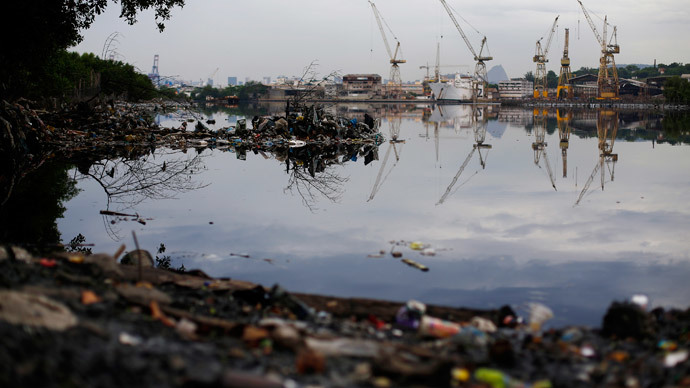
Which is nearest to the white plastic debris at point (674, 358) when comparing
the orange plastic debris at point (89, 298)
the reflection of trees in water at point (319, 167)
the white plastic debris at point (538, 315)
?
the white plastic debris at point (538, 315)

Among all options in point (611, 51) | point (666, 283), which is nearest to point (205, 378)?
point (666, 283)

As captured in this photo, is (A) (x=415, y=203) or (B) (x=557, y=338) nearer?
(B) (x=557, y=338)

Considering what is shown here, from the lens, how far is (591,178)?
12562 millimetres

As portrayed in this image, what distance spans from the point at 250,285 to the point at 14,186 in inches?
266

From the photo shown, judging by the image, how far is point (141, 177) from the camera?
40.7 ft

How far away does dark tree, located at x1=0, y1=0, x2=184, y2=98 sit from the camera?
471 inches

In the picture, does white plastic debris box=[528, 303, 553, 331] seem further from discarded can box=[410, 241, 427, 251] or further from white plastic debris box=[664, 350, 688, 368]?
discarded can box=[410, 241, 427, 251]

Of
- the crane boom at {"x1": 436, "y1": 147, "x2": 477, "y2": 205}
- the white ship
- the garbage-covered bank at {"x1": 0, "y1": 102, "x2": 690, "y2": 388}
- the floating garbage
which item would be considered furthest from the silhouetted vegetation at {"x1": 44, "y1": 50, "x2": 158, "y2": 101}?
the white ship

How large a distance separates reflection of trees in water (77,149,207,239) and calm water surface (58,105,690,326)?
5 cm

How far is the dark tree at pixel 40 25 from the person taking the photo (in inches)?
Answer: 471

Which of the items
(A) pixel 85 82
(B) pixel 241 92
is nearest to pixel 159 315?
(A) pixel 85 82

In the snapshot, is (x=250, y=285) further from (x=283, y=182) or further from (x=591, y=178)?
(x=591, y=178)

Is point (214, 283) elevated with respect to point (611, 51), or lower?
lower

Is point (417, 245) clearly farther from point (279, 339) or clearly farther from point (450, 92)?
point (450, 92)
